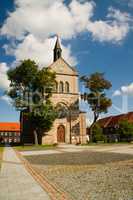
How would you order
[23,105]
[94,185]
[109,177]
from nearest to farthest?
[94,185] < [109,177] < [23,105]

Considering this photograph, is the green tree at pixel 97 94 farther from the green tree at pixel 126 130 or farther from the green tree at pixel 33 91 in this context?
the green tree at pixel 33 91

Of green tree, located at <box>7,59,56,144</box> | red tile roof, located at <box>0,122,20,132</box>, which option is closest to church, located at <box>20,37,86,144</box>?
green tree, located at <box>7,59,56,144</box>

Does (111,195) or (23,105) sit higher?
(23,105)

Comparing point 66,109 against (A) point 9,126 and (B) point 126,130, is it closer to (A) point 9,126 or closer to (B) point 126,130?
(B) point 126,130

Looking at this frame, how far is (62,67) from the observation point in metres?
53.7

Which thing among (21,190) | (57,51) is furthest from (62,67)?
(21,190)

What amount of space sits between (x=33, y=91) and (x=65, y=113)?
8.90 metres

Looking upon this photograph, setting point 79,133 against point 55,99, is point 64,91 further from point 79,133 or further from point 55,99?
point 79,133

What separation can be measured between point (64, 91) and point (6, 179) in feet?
139

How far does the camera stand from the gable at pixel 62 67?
5309cm

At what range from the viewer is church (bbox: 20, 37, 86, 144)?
5031cm

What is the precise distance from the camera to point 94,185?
911cm

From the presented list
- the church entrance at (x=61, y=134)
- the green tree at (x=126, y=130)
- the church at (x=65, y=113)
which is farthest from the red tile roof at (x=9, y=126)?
the green tree at (x=126, y=130)

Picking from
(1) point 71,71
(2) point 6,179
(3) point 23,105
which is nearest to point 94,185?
(2) point 6,179
